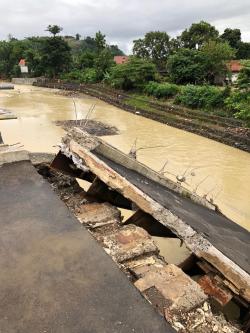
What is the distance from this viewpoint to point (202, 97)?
19.1 metres

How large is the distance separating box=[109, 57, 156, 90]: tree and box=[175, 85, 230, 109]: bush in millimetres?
5799

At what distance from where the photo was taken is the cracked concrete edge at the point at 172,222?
221 centimetres

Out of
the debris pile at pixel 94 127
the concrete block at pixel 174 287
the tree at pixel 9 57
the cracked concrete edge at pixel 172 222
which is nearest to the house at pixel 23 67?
the tree at pixel 9 57

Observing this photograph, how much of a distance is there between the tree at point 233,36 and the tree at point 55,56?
1777 centimetres

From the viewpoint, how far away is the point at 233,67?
3175 cm

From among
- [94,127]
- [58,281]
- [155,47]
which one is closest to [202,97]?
[94,127]

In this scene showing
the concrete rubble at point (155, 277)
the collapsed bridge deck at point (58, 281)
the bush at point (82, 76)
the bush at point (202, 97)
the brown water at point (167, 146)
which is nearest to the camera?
the collapsed bridge deck at point (58, 281)

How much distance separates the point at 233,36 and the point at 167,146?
28992 mm

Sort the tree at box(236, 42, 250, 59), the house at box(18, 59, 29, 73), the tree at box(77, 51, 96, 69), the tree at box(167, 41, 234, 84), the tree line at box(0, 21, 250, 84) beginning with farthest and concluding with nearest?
1. the house at box(18, 59, 29, 73)
2. the tree at box(77, 51, 96, 69)
3. the tree at box(236, 42, 250, 59)
4. the tree line at box(0, 21, 250, 84)
5. the tree at box(167, 41, 234, 84)

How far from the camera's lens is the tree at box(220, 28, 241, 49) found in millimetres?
38031

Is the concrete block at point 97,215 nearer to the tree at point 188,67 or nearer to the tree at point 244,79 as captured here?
the tree at point 244,79

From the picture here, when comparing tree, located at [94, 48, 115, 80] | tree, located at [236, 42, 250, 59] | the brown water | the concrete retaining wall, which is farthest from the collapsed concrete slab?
the concrete retaining wall

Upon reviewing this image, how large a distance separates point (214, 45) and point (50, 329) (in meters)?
24.8

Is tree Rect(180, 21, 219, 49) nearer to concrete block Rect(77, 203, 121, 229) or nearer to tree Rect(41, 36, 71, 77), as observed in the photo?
tree Rect(41, 36, 71, 77)
